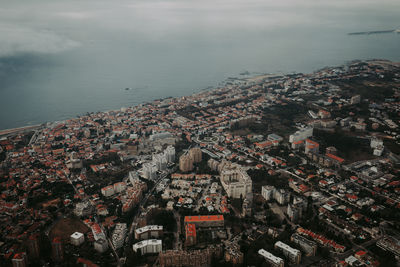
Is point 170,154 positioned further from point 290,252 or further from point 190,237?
point 290,252

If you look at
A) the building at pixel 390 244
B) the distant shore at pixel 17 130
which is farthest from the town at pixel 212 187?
the distant shore at pixel 17 130

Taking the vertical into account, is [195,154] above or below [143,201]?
above

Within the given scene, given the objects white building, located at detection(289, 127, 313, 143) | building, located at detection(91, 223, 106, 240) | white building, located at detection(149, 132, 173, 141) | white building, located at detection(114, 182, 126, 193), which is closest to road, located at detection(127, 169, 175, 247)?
building, located at detection(91, 223, 106, 240)

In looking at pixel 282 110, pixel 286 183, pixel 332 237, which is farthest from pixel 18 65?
pixel 332 237

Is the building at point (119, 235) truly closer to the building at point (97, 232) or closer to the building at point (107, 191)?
the building at point (97, 232)

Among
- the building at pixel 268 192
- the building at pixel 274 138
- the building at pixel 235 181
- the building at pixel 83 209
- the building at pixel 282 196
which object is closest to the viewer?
the building at pixel 83 209

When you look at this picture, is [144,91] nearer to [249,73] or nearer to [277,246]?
[249,73]

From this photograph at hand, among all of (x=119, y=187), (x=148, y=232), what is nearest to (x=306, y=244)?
(x=148, y=232)

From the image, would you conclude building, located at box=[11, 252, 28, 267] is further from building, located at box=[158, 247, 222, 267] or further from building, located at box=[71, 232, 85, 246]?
building, located at box=[158, 247, 222, 267]
